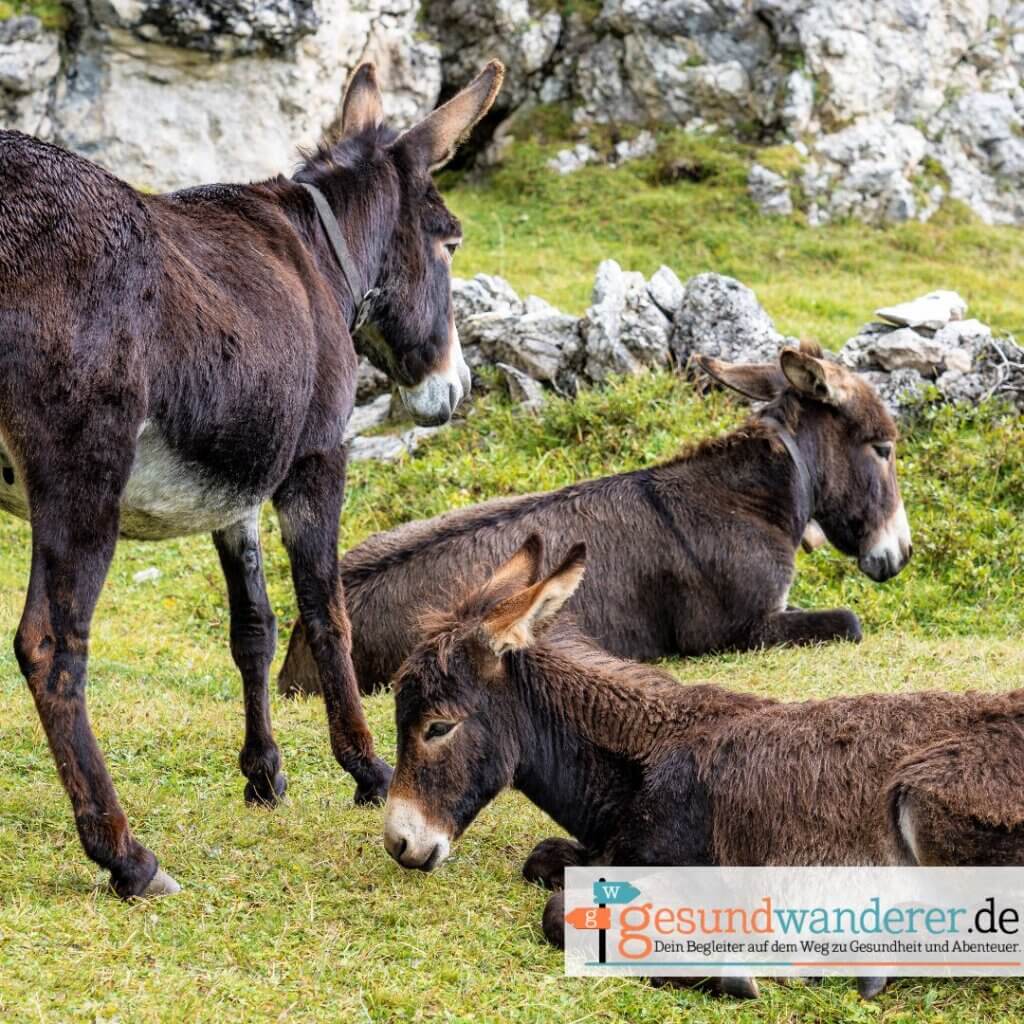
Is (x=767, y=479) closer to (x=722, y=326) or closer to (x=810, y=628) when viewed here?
(x=810, y=628)

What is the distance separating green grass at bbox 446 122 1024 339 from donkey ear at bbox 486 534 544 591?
34.4 ft

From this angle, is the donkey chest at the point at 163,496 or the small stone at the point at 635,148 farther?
the small stone at the point at 635,148

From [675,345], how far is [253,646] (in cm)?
725

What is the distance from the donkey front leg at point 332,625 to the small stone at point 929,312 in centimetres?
775

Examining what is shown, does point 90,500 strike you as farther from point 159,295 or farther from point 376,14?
point 376,14

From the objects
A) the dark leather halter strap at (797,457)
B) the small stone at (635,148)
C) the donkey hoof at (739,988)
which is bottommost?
the small stone at (635,148)

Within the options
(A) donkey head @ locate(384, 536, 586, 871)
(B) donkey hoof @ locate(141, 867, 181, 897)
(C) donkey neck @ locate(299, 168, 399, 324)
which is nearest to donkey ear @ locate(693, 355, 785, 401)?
(C) donkey neck @ locate(299, 168, 399, 324)

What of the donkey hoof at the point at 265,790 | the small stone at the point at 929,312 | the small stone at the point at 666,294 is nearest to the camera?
the donkey hoof at the point at 265,790

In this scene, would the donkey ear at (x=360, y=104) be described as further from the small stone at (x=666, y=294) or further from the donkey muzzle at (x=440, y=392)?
the small stone at (x=666, y=294)

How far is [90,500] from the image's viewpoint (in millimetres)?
4855

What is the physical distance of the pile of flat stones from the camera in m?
12.1

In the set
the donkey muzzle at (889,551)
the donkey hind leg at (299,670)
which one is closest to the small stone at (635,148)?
the donkey muzzle at (889,551)

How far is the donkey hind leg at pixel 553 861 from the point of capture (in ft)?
17.4

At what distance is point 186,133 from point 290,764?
13.2 meters
